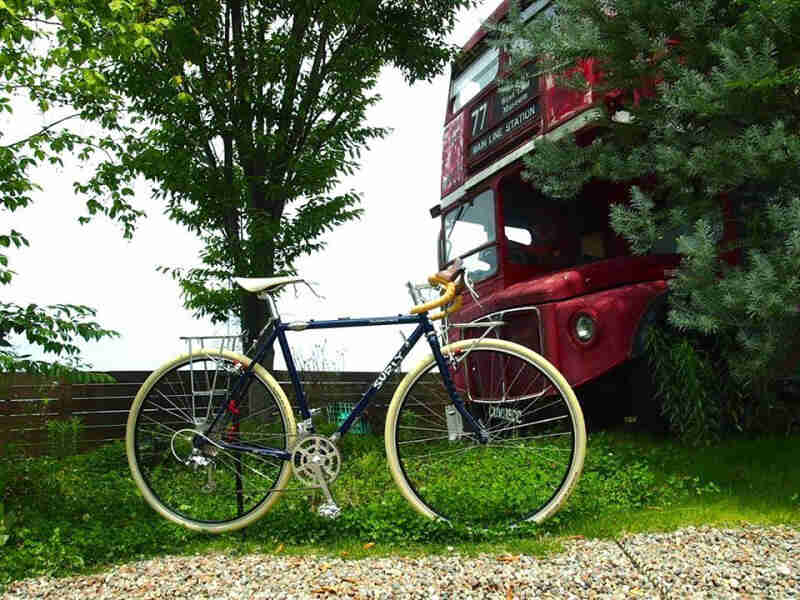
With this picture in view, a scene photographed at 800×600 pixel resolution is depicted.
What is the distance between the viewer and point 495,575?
3383 mm

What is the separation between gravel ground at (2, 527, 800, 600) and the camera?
3.27 metres

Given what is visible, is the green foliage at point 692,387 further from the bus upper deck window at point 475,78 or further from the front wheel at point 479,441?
the bus upper deck window at point 475,78

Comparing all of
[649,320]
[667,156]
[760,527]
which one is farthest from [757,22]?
[760,527]

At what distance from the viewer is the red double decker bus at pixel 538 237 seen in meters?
6.16

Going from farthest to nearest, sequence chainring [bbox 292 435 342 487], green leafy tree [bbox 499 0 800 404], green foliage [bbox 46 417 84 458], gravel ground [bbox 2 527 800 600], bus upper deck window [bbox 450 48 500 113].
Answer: green foliage [bbox 46 417 84 458], bus upper deck window [bbox 450 48 500 113], green leafy tree [bbox 499 0 800 404], chainring [bbox 292 435 342 487], gravel ground [bbox 2 527 800 600]

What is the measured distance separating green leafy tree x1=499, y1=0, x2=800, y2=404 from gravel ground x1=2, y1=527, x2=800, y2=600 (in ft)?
5.54

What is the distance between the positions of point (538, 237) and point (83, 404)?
681 centimetres

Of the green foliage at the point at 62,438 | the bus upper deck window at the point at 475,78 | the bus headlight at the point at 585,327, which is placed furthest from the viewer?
the green foliage at the point at 62,438

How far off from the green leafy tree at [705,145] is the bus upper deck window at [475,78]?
60.4 inches

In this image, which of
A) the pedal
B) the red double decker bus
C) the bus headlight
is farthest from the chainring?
the bus headlight

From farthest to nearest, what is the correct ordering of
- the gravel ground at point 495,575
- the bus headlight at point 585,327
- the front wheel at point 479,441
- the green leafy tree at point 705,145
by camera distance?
the bus headlight at point 585,327 → the green leafy tree at point 705,145 → the front wheel at point 479,441 → the gravel ground at point 495,575

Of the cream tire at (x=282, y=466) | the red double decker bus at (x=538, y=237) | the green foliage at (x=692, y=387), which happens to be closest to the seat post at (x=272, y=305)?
the cream tire at (x=282, y=466)

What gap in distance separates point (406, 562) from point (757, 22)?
4.44m

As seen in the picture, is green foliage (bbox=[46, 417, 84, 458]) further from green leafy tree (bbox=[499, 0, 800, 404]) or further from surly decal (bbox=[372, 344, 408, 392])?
green leafy tree (bbox=[499, 0, 800, 404])
